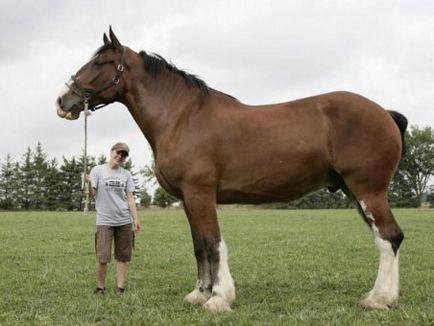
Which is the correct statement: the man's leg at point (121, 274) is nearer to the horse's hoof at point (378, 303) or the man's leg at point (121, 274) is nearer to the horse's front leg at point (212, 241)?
the horse's front leg at point (212, 241)

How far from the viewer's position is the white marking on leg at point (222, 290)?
226 inches

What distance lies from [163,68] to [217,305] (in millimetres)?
3025

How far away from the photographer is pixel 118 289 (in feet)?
23.8

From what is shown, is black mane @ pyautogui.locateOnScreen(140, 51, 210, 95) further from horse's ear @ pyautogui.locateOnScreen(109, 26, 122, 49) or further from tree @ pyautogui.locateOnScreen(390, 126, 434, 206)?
tree @ pyautogui.locateOnScreen(390, 126, 434, 206)

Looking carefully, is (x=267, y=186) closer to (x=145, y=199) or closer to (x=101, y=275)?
(x=101, y=275)

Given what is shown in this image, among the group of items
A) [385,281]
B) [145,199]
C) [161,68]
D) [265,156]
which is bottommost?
[385,281]

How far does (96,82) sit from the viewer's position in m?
6.46

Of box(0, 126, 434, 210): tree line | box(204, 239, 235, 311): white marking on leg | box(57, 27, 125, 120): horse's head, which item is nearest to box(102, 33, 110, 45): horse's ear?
box(57, 27, 125, 120): horse's head

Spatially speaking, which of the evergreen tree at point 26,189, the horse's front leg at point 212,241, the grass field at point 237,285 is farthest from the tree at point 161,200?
the horse's front leg at point 212,241

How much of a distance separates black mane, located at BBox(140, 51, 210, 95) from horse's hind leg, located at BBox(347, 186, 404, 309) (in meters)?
2.43

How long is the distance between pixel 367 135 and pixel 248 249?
7.40 m

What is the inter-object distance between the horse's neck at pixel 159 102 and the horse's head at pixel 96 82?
10.7 inches

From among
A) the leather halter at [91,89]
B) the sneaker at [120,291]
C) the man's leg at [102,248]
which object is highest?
the leather halter at [91,89]

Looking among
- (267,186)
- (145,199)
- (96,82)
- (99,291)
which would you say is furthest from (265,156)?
(145,199)
